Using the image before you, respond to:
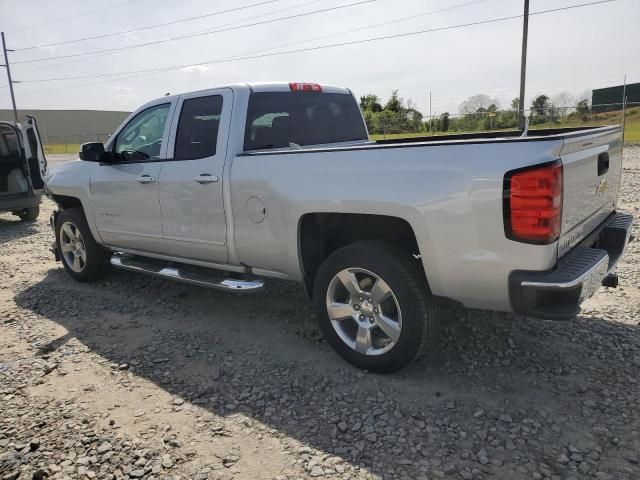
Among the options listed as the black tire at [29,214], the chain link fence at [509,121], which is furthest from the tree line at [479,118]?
the black tire at [29,214]

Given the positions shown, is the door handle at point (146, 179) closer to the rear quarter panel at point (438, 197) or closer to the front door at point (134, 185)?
the front door at point (134, 185)

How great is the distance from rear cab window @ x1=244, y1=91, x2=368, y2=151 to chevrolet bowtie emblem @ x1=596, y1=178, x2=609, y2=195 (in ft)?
7.49

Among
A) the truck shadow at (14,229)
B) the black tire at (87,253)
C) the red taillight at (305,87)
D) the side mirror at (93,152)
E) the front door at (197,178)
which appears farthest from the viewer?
the truck shadow at (14,229)

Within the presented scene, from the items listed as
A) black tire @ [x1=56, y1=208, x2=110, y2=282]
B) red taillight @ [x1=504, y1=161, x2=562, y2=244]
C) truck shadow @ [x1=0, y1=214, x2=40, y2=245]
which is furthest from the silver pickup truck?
truck shadow @ [x1=0, y1=214, x2=40, y2=245]

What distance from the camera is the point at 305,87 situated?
468 centimetres

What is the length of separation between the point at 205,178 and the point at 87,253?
234 centimetres

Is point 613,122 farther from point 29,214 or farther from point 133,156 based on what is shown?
point 133,156

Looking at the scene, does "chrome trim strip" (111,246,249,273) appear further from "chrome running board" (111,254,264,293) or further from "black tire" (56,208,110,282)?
"black tire" (56,208,110,282)

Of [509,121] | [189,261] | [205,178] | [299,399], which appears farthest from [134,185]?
[509,121]

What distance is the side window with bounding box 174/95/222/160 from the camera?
4.23m

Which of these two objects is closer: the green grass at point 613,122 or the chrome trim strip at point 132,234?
the chrome trim strip at point 132,234

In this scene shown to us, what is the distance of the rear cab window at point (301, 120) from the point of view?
13.8 ft

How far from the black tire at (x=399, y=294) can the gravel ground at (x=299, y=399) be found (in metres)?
0.16

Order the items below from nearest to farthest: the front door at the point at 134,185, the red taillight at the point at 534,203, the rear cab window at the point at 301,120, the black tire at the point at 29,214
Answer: the red taillight at the point at 534,203 → the rear cab window at the point at 301,120 → the front door at the point at 134,185 → the black tire at the point at 29,214
